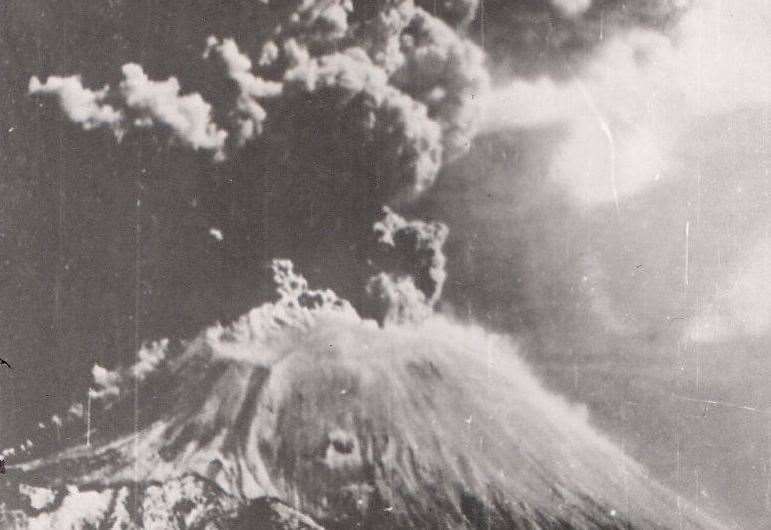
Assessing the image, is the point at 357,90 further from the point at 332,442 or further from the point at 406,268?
the point at 332,442

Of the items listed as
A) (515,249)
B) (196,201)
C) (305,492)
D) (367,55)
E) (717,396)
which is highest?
(367,55)

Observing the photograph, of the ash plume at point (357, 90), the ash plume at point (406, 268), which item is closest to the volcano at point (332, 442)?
the ash plume at point (406, 268)

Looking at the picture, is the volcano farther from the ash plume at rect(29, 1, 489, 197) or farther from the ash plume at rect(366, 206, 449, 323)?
the ash plume at rect(29, 1, 489, 197)

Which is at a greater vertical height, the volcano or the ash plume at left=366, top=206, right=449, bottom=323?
the ash plume at left=366, top=206, right=449, bottom=323

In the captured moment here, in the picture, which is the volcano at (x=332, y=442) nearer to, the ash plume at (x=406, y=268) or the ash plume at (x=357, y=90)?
the ash plume at (x=406, y=268)

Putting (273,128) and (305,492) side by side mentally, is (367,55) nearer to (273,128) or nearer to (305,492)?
(273,128)

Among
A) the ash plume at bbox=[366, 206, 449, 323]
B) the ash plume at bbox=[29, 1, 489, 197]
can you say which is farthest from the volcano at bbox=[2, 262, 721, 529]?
the ash plume at bbox=[29, 1, 489, 197]

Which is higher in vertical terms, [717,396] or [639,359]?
[639,359]

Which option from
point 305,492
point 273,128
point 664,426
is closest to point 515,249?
point 664,426
